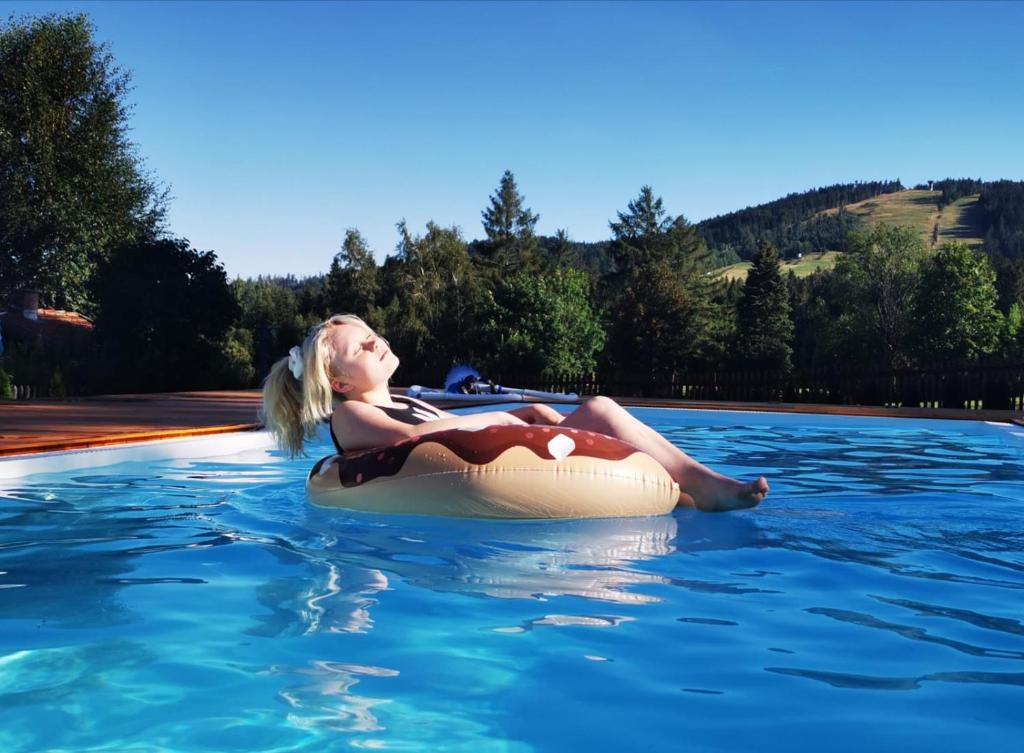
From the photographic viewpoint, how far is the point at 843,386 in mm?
18141

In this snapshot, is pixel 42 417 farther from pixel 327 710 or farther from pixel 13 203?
pixel 13 203

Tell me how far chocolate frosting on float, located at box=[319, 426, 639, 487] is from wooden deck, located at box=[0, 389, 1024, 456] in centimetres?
345

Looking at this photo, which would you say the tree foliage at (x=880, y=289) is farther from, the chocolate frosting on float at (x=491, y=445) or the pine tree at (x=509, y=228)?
the chocolate frosting on float at (x=491, y=445)

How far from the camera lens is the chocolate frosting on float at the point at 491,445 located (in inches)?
168

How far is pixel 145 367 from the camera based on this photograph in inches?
918

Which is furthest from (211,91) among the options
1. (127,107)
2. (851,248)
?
(851,248)

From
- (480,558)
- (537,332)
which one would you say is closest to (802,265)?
(537,332)

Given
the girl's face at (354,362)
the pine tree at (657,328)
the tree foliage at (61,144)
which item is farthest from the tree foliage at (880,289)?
the girl's face at (354,362)

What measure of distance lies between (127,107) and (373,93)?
1027cm

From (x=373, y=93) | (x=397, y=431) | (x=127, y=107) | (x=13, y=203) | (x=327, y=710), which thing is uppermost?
(x=373, y=93)

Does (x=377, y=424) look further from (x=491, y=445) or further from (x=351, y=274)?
(x=351, y=274)

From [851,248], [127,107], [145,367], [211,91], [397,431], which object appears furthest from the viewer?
[851,248]

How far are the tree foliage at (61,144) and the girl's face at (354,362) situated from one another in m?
22.1

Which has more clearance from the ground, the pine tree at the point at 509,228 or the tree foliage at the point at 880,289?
the pine tree at the point at 509,228
